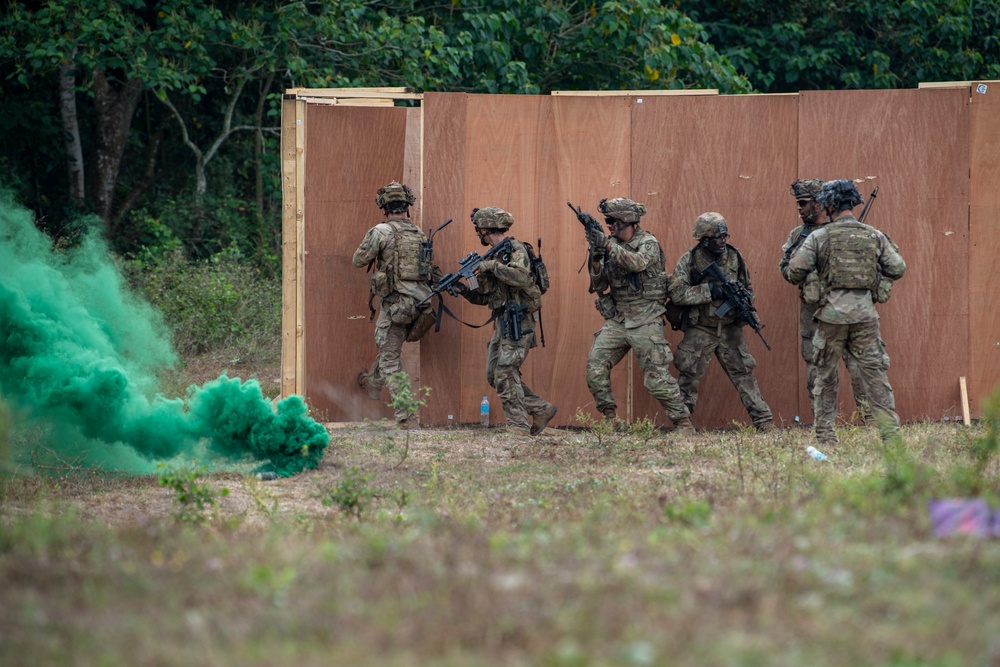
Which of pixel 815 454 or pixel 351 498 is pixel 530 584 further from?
pixel 815 454

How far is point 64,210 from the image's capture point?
16734 mm

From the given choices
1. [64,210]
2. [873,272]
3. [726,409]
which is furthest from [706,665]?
[64,210]

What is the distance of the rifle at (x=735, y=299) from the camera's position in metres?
9.61

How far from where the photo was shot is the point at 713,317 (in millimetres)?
9750

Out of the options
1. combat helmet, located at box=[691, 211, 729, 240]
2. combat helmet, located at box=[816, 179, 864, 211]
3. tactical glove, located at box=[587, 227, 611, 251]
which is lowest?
tactical glove, located at box=[587, 227, 611, 251]

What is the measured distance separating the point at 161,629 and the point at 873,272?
6.29 metres

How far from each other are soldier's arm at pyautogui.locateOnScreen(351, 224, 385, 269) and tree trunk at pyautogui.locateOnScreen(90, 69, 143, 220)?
7.54m

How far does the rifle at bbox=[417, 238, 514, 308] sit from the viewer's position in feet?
32.0

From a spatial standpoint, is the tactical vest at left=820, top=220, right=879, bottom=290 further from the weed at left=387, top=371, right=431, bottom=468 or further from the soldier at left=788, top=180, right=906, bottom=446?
the weed at left=387, top=371, right=431, bottom=468

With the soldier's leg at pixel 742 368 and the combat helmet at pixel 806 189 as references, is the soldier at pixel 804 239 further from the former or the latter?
the soldier's leg at pixel 742 368

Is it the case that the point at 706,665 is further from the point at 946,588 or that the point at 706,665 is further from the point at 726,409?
the point at 726,409

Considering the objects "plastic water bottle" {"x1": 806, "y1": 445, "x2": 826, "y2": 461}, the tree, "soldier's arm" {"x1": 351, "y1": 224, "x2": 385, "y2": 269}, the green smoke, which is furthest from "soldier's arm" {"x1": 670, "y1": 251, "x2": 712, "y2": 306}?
the tree

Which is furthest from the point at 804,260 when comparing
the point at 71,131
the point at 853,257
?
the point at 71,131

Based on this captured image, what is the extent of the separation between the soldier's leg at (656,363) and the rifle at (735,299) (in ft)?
1.68
